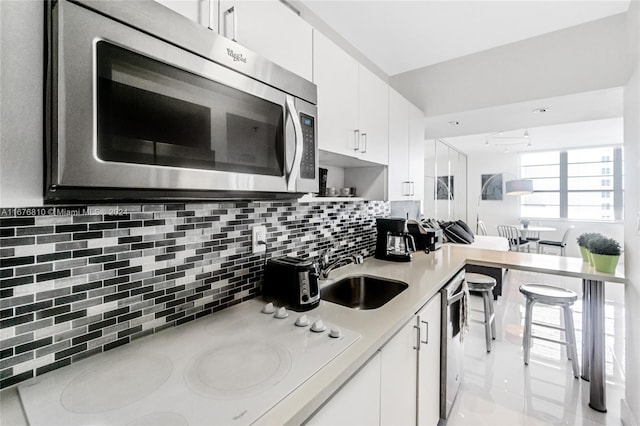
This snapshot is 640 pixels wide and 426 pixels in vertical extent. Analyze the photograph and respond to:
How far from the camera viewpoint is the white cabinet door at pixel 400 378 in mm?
1045

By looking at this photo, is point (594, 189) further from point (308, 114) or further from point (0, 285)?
→ point (0, 285)

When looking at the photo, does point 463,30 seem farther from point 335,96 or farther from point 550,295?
point 550,295

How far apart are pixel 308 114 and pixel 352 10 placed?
129cm

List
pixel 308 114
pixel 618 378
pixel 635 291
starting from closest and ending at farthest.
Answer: pixel 308 114
pixel 635 291
pixel 618 378

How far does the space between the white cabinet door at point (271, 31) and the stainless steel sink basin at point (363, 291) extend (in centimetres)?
114

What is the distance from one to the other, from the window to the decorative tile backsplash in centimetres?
773

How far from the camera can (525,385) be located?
2.08 m

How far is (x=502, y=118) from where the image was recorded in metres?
2.86

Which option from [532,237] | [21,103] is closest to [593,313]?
[21,103]

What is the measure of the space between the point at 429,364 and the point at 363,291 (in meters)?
0.50

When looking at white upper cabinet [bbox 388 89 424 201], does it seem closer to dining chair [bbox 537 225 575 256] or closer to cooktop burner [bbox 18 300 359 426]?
cooktop burner [bbox 18 300 359 426]

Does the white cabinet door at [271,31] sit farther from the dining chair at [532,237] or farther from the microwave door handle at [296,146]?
the dining chair at [532,237]

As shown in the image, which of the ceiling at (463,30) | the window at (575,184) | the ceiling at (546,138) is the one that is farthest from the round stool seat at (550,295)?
the window at (575,184)

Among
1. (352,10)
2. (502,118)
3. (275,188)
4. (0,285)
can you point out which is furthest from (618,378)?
(0,285)
